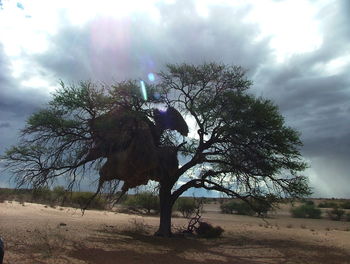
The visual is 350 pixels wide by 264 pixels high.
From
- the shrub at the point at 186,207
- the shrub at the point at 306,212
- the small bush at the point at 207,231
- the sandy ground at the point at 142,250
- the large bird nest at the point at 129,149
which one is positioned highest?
the shrub at the point at 306,212

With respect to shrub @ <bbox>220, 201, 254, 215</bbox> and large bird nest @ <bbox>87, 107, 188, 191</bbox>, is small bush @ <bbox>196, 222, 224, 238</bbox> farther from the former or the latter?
shrub @ <bbox>220, 201, 254, 215</bbox>

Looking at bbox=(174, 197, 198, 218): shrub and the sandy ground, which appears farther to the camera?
bbox=(174, 197, 198, 218): shrub

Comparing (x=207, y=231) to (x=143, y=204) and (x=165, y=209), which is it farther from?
(x=143, y=204)

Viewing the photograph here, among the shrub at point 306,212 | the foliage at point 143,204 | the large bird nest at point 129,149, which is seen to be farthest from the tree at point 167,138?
the shrub at point 306,212

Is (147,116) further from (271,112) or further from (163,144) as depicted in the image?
(271,112)

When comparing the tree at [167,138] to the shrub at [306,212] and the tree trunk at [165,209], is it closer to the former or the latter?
the tree trunk at [165,209]

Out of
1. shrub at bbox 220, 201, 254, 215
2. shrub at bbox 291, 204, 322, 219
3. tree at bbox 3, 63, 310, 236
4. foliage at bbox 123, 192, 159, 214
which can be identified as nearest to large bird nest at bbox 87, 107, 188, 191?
tree at bbox 3, 63, 310, 236

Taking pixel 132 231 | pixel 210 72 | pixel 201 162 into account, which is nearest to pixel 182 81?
pixel 210 72

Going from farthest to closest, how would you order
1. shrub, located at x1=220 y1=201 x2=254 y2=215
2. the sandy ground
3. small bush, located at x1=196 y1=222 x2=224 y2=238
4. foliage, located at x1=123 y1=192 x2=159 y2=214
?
1. shrub, located at x1=220 y1=201 x2=254 y2=215
2. foliage, located at x1=123 y1=192 x2=159 y2=214
3. small bush, located at x1=196 y1=222 x2=224 y2=238
4. the sandy ground

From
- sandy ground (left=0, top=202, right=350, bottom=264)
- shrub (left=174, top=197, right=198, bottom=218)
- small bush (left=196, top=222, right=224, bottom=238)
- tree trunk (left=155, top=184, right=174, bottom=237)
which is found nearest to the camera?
sandy ground (left=0, top=202, right=350, bottom=264)

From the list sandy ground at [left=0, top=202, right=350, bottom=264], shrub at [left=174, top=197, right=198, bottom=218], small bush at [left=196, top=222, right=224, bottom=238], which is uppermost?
shrub at [left=174, top=197, right=198, bottom=218]

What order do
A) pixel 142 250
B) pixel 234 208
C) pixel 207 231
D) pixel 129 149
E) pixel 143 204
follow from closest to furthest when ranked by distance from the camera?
pixel 142 250 < pixel 129 149 < pixel 207 231 < pixel 143 204 < pixel 234 208

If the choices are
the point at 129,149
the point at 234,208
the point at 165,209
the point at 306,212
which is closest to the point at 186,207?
the point at 234,208

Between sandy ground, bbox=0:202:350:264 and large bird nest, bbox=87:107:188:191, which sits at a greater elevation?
large bird nest, bbox=87:107:188:191
